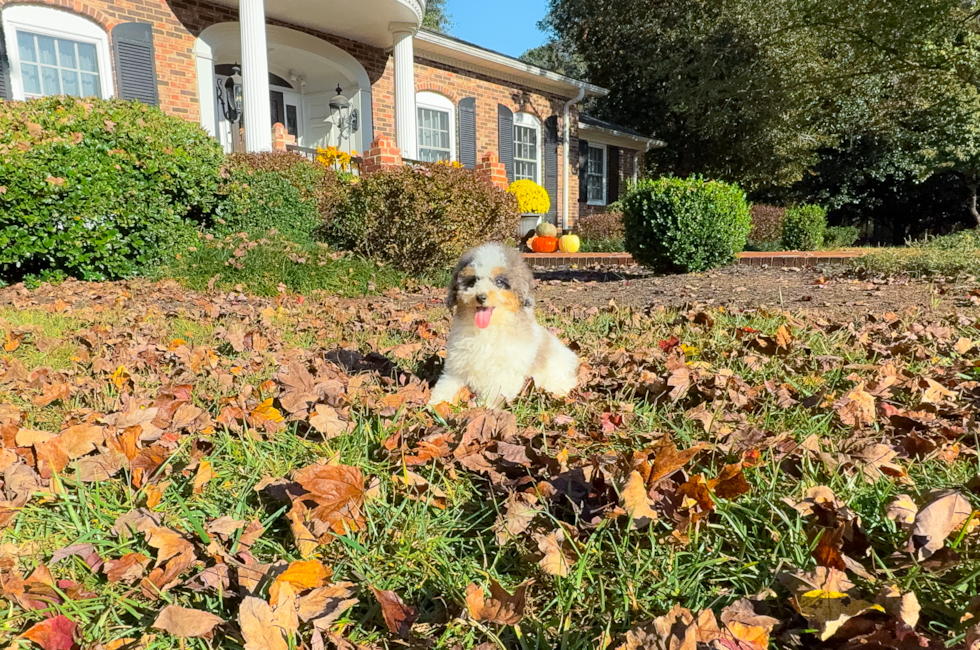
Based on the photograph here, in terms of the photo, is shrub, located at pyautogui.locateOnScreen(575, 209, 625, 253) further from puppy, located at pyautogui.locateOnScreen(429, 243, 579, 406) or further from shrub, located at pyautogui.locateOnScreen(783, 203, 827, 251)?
puppy, located at pyautogui.locateOnScreen(429, 243, 579, 406)

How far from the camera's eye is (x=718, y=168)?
70.6ft

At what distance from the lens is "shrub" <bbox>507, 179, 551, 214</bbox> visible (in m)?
16.1

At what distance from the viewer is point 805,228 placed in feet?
48.9

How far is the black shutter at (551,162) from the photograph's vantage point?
17891 millimetres

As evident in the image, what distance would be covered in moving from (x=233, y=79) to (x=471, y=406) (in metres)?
11.9

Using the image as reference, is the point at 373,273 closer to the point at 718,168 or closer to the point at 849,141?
the point at 718,168

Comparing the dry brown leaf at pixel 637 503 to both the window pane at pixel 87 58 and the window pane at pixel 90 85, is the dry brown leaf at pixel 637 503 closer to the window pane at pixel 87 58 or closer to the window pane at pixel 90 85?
the window pane at pixel 90 85

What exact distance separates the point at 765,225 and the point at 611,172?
5.81m

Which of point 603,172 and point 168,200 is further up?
point 603,172

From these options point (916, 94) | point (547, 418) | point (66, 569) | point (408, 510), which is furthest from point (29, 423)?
point (916, 94)

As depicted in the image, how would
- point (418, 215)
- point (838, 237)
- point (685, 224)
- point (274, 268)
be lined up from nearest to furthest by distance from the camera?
1. point (274, 268)
2. point (418, 215)
3. point (685, 224)
4. point (838, 237)

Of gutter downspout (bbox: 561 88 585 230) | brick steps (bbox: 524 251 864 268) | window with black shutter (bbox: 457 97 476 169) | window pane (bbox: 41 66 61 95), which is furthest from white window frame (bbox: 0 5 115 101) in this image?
gutter downspout (bbox: 561 88 585 230)

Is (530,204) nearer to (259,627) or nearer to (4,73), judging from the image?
(4,73)

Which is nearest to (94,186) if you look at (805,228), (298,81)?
(298,81)
